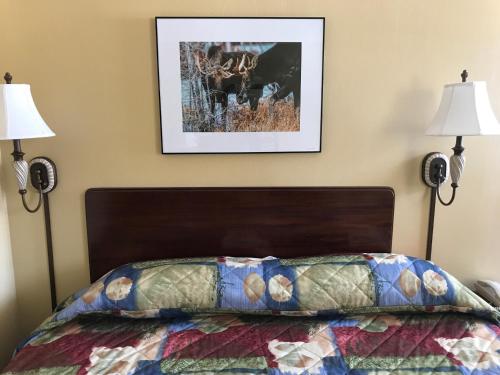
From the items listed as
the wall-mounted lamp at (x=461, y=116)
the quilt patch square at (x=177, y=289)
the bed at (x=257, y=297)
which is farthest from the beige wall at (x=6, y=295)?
the wall-mounted lamp at (x=461, y=116)

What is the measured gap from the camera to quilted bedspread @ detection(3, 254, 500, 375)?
134 cm

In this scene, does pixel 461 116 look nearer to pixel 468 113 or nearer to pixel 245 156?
pixel 468 113

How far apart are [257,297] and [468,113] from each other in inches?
42.7

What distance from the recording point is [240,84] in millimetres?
1774

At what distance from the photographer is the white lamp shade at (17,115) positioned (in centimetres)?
147

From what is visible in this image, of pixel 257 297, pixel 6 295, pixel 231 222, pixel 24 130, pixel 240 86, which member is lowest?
pixel 6 295

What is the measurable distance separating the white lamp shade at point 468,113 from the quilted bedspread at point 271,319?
551 mm

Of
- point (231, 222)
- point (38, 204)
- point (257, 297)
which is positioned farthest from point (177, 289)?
point (38, 204)

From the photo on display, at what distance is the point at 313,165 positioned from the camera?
6.16 feet

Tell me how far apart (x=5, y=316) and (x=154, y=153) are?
97 centimetres

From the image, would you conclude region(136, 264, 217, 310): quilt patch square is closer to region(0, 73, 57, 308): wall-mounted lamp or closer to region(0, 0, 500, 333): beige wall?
region(0, 0, 500, 333): beige wall

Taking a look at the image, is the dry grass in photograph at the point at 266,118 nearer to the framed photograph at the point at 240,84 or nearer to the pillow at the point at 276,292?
the framed photograph at the point at 240,84

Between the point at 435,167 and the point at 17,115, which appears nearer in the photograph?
the point at 17,115

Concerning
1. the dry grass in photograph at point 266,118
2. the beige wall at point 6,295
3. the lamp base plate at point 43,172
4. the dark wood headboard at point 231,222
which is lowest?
the beige wall at point 6,295
